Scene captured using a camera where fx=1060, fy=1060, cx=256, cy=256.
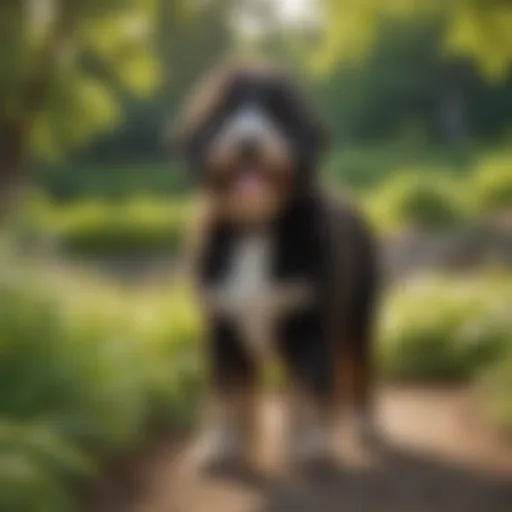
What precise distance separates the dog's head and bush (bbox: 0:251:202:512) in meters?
0.13

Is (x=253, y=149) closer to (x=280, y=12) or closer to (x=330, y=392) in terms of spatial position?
(x=280, y=12)

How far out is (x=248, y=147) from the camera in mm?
1039

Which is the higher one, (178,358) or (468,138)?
(468,138)

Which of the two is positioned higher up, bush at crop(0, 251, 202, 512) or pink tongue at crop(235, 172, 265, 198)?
pink tongue at crop(235, 172, 265, 198)

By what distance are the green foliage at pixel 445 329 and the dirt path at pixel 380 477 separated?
0.03 meters

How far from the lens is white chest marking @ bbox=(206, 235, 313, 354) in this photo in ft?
3.53

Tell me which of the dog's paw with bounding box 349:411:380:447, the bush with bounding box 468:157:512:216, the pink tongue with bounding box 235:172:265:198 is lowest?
the dog's paw with bounding box 349:411:380:447

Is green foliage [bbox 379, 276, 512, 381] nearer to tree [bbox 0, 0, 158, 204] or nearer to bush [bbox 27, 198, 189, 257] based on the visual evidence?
bush [bbox 27, 198, 189, 257]

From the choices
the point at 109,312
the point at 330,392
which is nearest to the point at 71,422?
the point at 109,312

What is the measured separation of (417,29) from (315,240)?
0.82 feet

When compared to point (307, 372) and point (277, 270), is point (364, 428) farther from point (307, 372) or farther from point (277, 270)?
point (277, 270)

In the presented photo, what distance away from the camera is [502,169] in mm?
1108

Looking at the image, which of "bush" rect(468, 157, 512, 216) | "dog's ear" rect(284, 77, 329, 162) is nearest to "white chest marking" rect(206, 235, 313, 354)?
"dog's ear" rect(284, 77, 329, 162)

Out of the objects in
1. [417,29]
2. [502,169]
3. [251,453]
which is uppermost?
[417,29]
